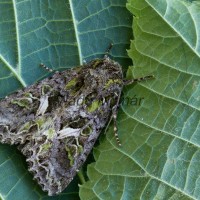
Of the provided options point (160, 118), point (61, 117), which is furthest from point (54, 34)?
point (160, 118)

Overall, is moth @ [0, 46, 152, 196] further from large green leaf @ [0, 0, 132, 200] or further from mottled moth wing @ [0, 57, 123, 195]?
large green leaf @ [0, 0, 132, 200]

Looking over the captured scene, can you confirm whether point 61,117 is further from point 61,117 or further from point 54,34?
point 54,34

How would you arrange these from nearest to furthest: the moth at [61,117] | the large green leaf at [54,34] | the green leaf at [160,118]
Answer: the green leaf at [160,118]
the moth at [61,117]
the large green leaf at [54,34]

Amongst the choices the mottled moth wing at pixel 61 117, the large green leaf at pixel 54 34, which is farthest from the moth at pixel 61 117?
the large green leaf at pixel 54 34

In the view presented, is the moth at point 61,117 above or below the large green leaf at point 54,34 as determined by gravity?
below

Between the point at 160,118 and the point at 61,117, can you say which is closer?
the point at 160,118

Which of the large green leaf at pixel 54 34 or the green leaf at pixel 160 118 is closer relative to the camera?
the green leaf at pixel 160 118

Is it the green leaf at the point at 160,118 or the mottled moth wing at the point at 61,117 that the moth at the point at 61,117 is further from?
the green leaf at the point at 160,118
